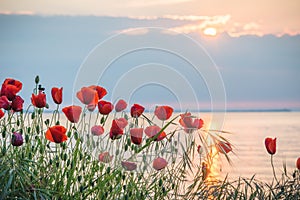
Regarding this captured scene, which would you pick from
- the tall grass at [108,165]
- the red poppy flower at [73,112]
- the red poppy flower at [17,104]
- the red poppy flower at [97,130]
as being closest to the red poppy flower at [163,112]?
the tall grass at [108,165]

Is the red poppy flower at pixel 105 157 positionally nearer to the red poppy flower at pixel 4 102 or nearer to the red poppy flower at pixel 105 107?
the red poppy flower at pixel 105 107

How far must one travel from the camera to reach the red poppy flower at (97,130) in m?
2.78

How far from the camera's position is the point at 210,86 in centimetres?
295

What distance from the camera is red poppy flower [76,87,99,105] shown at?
8.88 ft

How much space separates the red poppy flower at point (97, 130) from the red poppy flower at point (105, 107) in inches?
3.2

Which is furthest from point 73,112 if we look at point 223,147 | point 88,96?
point 223,147

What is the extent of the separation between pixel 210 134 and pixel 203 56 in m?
0.48

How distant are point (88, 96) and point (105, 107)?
0.10 metres

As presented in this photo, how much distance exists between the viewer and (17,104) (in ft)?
9.10

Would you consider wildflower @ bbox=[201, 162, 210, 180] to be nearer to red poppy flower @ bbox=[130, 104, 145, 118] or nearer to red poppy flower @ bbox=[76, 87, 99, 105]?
red poppy flower @ bbox=[130, 104, 145, 118]

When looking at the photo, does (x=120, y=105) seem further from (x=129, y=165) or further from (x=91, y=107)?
(x=129, y=165)

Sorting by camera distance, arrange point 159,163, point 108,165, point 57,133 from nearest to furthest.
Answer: point 57,133, point 159,163, point 108,165

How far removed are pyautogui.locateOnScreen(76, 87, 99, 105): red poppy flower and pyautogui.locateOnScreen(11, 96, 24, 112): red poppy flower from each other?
0.29m

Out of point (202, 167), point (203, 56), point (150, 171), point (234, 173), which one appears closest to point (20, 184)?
point (150, 171)
